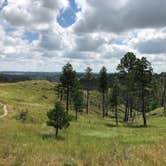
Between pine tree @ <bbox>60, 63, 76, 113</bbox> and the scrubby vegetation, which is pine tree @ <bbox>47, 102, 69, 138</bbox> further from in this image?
pine tree @ <bbox>60, 63, 76, 113</bbox>

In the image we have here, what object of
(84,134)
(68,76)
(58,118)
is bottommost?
(84,134)

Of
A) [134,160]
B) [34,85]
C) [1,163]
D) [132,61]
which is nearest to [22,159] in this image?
[1,163]

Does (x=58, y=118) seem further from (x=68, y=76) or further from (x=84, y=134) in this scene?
(x=68, y=76)

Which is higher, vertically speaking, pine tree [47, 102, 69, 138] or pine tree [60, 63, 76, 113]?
pine tree [60, 63, 76, 113]

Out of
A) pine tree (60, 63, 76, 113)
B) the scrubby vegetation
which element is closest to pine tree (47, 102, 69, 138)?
the scrubby vegetation

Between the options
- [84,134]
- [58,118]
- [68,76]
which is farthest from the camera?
[68,76]

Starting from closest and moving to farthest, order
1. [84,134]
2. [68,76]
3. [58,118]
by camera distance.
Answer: [58,118]
[84,134]
[68,76]

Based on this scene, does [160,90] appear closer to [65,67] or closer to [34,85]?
[34,85]

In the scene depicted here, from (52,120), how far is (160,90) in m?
111

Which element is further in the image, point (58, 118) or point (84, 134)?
point (84, 134)

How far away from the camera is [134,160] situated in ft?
27.6

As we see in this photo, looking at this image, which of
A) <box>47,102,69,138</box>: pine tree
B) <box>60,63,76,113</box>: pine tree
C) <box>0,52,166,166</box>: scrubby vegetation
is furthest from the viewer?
<box>60,63,76,113</box>: pine tree

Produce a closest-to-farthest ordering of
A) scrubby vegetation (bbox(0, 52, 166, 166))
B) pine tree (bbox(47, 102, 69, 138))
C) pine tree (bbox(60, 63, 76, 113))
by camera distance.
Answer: scrubby vegetation (bbox(0, 52, 166, 166)), pine tree (bbox(47, 102, 69, 138)), pine tree (bbox(60, 63, 76, 113))

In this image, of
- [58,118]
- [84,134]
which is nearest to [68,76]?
[84,134]
